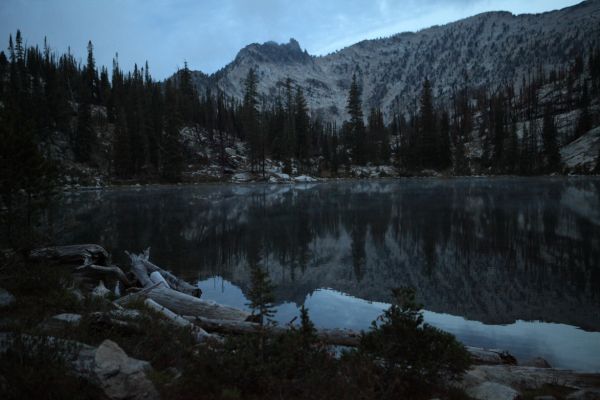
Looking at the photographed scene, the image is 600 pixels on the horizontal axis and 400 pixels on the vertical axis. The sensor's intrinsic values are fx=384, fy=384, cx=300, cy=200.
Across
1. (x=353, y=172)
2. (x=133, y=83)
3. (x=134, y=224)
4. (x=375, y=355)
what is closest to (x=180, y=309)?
(x=375, y=355)

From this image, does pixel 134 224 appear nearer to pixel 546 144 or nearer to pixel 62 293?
pixel 62 293

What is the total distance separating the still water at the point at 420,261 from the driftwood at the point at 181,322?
114 inches

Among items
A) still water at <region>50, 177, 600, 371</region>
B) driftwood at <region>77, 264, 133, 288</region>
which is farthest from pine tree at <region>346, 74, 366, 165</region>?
driftwood at <region>77, 264, 133, 288</region>

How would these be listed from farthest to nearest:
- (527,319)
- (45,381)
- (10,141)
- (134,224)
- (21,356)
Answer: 1. (134,224)
2. (527,319)
3. (10,141)
4. (21,356)
5. (45,381)

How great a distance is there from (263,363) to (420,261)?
1267 centimetres

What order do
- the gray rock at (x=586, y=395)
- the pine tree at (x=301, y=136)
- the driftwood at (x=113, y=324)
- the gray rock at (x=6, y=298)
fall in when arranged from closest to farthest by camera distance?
the gray rock at (x=586, y=395), the driftwood at (x=113, y=324), the gray rock at (x=6, y=298), the pine tree at (x=301, y=136)

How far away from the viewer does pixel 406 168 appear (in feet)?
352

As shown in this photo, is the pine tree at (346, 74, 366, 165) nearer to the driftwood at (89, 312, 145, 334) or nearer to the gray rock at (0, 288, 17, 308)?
the gray rock at (0, 288, 17, 308)

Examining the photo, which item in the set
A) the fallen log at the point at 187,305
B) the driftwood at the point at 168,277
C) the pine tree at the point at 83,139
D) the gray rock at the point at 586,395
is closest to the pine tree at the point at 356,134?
the pine tree at the point at 83,139

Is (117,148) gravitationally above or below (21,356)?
above

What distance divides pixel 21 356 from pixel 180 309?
6016 millimetres

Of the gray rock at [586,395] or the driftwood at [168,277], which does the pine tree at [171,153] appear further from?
the gray rock at [586,395]

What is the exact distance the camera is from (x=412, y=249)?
18.9m

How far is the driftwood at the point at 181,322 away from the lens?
832cm
